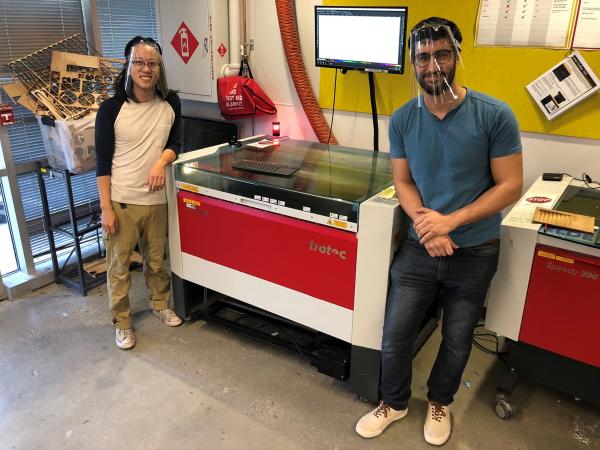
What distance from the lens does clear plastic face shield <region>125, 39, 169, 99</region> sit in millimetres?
2105

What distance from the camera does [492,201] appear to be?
4.97ft

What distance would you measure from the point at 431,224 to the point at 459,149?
25cm

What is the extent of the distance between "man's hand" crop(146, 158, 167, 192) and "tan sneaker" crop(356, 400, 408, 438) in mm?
1359

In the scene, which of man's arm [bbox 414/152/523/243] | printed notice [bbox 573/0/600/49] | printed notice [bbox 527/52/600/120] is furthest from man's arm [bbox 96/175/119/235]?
printed notice [bbox 573/0/600/49]

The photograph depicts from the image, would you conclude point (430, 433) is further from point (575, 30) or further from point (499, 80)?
point (575, 30)

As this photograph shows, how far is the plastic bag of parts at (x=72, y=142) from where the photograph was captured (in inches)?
101

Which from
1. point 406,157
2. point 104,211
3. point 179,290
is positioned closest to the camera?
point 406,157

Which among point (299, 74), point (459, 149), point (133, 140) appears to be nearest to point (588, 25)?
point (459, 149)

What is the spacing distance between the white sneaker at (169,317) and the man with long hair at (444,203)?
1.18 metres

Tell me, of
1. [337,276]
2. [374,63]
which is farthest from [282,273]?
[374,63]

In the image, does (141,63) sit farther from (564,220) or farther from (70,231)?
(564,220)

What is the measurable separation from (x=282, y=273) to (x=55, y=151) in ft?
4.98

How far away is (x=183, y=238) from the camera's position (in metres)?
2.45

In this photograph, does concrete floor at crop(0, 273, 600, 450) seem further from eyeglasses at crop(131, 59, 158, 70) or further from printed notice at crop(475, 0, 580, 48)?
printed notice at crop(475, 0, 580, 48)
